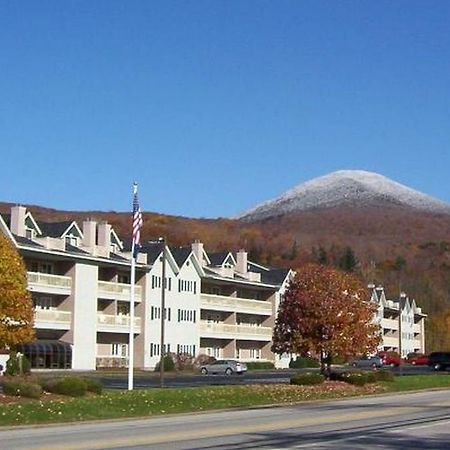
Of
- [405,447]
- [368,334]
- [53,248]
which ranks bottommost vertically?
[405,447]

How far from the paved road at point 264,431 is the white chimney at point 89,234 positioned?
5116 cm

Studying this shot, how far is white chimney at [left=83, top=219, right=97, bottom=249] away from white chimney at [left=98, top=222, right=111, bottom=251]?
1.37 meters

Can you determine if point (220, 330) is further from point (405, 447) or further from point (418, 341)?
point (405, 447)

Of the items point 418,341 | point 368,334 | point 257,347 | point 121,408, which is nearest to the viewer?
point 121,408

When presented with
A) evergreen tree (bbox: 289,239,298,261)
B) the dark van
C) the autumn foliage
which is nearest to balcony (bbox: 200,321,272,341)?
the dark van

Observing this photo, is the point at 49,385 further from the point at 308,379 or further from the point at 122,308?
the point at 122,308

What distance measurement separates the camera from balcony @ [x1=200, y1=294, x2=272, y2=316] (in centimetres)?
10031

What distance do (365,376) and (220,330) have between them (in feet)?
159

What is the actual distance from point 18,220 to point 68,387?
43.4 m

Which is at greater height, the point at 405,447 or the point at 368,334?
the point at 368,334

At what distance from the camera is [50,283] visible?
7931 centimetres

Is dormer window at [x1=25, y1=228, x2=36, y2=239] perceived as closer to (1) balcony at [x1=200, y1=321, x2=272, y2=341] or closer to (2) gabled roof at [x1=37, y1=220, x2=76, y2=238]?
(2) gabled roof at [x1=37, y1=220, x2=76, y2=238]

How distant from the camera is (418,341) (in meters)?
161

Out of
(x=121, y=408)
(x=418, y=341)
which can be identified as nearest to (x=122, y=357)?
(x=121, y=408)
